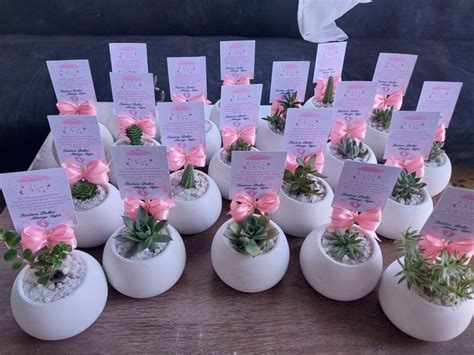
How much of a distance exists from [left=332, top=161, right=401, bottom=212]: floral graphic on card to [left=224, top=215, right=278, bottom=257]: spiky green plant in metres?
0.16

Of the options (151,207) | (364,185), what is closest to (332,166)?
(364,185)

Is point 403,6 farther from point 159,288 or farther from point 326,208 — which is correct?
point 159,288

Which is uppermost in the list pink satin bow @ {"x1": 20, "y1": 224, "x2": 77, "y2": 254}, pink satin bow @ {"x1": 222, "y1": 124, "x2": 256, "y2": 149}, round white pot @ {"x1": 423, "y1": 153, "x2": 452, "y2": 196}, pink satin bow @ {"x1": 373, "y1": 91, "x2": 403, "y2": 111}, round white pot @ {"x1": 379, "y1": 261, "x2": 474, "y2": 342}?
pink satin bow @ {"x1": 373, "y1": 91, "x2": 403, "y2": 111}

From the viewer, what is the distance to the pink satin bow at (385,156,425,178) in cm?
107

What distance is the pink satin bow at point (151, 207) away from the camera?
94cm

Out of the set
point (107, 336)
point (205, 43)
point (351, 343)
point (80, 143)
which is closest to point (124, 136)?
point (80, 143)

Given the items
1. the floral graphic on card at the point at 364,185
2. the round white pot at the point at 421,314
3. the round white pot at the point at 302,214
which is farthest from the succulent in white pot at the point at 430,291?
the round white pot at the point at 302,214

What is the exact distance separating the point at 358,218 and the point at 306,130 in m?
0.24

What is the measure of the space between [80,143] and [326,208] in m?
0.59

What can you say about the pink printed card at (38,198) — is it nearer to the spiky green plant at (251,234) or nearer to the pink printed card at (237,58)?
the spiky green plant at (251,234)

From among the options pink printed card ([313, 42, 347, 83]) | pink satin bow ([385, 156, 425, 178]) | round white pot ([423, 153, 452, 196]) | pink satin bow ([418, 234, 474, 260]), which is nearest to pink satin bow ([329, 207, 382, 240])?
pink satin bow ([418, 234, 474, 260])

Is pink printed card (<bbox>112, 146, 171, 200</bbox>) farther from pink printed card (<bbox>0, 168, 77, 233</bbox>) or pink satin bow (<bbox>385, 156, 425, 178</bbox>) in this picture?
pink satin bow (<bbox>385, 156, 425, 178</bbox>)

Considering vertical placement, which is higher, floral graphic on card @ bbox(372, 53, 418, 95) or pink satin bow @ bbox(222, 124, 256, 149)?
floral graphic on card @ bbox(372, 53, 418, 95)

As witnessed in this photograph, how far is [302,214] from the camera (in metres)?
1.02
